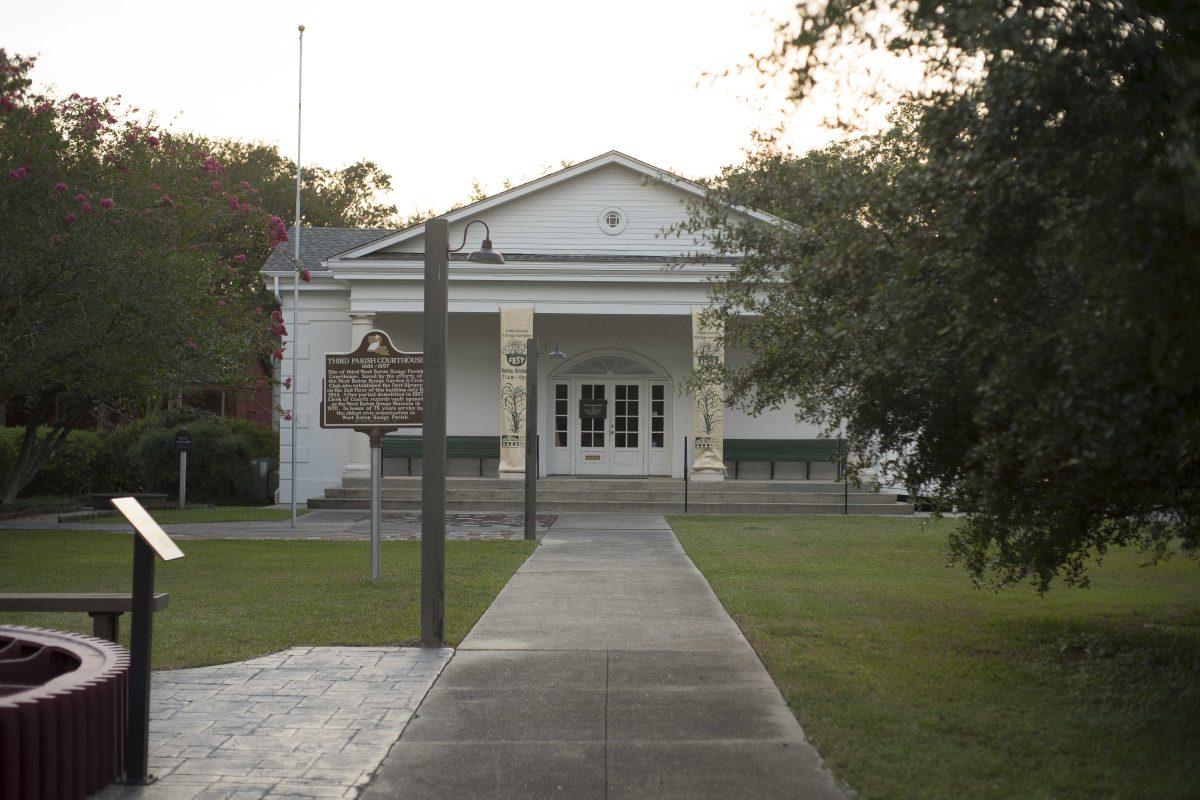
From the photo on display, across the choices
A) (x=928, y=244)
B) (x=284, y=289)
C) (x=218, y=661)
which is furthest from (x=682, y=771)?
(x=284, y=289)

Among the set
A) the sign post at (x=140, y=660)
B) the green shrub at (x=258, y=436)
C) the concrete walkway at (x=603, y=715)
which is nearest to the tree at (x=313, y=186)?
the green shrub at (x=258, y=436)

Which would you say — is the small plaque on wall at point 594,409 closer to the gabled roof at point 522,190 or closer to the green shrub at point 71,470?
the gabled roof at point 522,190

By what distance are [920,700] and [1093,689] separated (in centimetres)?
124

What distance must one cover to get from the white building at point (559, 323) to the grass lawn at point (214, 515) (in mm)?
2414

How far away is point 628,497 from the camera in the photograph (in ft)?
84.7

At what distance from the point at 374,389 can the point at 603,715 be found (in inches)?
247

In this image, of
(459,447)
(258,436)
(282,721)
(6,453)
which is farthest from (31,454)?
(282,721)

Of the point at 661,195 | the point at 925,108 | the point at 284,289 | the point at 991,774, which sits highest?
the point at 661,195

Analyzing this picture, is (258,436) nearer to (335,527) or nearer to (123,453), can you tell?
(123,453)

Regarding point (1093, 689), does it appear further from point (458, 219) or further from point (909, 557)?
point (458, 219)

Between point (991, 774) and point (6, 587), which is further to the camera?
point (6, 587)

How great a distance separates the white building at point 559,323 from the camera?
87.9 ft

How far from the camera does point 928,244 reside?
5691mm

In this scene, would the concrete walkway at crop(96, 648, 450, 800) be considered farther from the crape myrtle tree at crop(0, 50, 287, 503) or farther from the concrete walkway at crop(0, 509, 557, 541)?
the concrete walkway at crop(0, 509, 557, 541)
